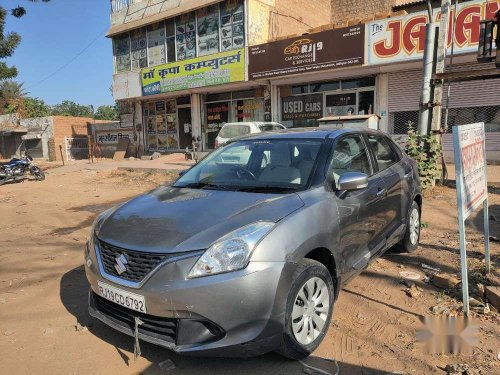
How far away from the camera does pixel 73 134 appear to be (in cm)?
2680

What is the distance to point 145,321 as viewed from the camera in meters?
2.69

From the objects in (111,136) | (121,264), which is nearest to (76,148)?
(111,136)

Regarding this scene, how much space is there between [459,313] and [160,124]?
20.2 metres

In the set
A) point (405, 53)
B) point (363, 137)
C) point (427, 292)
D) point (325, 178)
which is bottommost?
point (427, 292)

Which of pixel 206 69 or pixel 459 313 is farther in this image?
pixel 206 69

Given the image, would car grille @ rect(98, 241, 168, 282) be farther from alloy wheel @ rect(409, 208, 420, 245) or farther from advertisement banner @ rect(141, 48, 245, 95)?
advertisement banner @ rect(141, 48, 245, 95)

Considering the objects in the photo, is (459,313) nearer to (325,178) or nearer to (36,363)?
(325,178)

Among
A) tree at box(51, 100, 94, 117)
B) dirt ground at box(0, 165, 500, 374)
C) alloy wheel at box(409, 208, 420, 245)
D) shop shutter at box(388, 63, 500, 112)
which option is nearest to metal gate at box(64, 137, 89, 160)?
shop shutter at box(388, 63, 500, 112)

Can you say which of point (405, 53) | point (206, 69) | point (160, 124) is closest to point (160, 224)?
point (405, 53)

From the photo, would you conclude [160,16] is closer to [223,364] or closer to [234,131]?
[234,131]

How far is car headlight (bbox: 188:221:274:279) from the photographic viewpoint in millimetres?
2488

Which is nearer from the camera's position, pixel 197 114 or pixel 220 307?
pixel 220 307

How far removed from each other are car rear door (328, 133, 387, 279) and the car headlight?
97 centimetres

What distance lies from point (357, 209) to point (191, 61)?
16218mm
